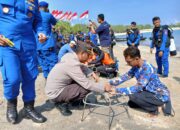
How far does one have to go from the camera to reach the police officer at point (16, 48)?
3.48 metres

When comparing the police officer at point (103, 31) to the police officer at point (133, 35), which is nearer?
the police officer at point (103, 31)

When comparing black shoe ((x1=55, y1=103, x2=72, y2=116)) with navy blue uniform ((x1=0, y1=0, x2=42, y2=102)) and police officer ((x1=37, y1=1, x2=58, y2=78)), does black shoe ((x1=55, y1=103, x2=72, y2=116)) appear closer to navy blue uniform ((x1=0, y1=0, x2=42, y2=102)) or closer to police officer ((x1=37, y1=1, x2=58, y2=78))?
navy blue uniform ((x1=0, y1=0, x2=42, y2=102))

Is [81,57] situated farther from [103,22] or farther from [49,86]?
[103,22]

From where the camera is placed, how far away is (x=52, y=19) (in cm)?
571

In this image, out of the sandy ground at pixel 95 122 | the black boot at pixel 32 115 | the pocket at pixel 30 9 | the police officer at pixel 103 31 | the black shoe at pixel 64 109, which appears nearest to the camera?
the pocket at pixel 30 9

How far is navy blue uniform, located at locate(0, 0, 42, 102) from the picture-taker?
137 inches

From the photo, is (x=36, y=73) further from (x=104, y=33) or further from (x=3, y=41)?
(x=104, y=33)

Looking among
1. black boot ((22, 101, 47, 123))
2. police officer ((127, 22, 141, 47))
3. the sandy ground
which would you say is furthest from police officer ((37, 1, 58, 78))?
police officer ((127, 22, 141, 47))

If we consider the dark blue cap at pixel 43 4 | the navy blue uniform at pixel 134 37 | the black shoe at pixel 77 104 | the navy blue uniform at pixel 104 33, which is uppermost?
the dark blue cap at pixel 43 4

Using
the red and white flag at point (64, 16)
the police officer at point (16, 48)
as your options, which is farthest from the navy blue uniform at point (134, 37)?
the red and white flag at point (64, 16)

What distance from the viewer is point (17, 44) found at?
3.55m

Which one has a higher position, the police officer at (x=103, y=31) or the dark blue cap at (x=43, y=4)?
the dark blue cap at (x=43, y=4)

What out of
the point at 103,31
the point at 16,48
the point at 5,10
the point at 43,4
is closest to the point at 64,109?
the point at 16,48

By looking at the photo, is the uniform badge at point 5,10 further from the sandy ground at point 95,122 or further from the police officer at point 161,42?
the police officer at point 161,42
